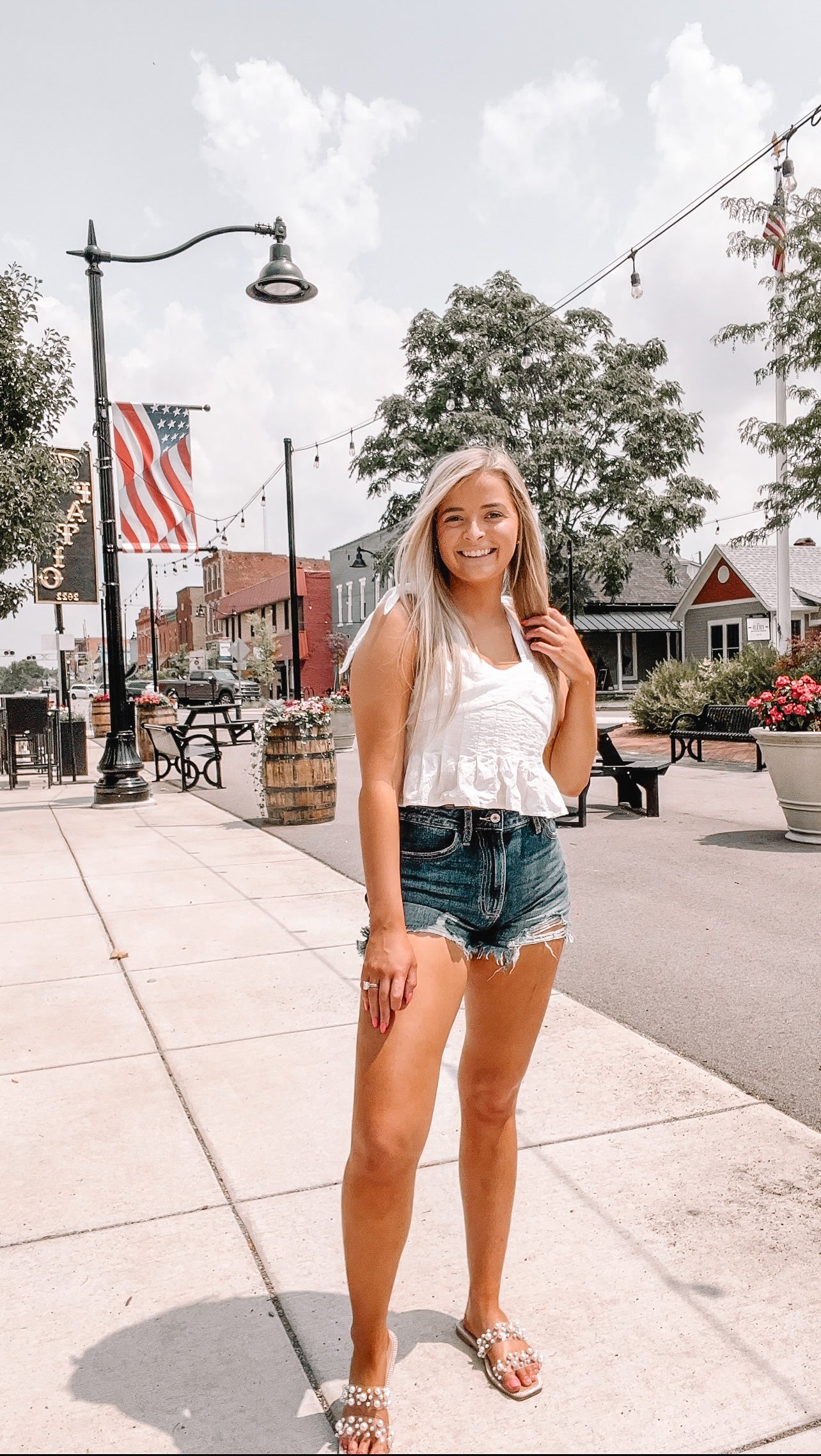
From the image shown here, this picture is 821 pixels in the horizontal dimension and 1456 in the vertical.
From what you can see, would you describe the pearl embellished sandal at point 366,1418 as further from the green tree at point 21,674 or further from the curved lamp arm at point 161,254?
the green tree at point 21,674

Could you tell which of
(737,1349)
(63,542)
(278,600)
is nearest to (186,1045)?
(737,1349)

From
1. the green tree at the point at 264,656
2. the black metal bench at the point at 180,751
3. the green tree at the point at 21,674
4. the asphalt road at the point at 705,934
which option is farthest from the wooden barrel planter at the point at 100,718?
the green tree at the point at 21,674

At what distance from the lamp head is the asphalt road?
5533 mm

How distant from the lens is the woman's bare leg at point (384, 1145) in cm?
186

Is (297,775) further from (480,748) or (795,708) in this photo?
(480,748)

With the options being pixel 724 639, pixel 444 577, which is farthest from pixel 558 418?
pixel 444 577

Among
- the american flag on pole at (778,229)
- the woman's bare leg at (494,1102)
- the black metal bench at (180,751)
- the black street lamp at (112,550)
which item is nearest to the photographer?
the woman's bare leg at (494,1102)

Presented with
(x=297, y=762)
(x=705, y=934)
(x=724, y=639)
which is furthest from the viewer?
(x=724, y=639)

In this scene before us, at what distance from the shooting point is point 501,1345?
83.7 inches

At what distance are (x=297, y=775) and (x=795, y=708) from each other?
→ 4696 mm

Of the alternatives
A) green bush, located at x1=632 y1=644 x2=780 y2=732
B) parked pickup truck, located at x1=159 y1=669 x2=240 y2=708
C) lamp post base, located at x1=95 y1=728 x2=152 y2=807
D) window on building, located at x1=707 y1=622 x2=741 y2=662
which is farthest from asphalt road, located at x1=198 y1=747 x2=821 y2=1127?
parked pickup truck, located at x1=159 y1=669 x2=240 y2=708

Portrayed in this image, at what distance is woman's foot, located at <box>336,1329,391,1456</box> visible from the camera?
1.86 m

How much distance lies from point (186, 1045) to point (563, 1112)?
1.55m

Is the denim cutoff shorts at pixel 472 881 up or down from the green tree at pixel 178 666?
down
